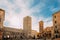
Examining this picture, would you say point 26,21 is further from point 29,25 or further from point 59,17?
point 59,17

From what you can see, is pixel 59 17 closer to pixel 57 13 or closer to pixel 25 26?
pixel 57 13

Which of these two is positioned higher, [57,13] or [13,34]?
[57,13]

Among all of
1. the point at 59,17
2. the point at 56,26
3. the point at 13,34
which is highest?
the point at 59,17

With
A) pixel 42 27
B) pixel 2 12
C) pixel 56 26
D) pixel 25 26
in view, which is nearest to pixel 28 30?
pixel 25 26

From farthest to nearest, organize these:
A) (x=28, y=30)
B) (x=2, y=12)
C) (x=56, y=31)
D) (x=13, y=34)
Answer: (x=28, y=30), (x=56, y=31), (x=13, y=34), (x=2, y=12)

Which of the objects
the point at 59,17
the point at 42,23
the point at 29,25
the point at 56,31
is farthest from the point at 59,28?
the point at 29,25

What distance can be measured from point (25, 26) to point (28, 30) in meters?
3.80

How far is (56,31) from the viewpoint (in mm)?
51344

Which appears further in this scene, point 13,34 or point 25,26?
point 25,26

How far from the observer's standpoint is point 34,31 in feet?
228

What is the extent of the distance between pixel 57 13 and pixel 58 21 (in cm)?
396

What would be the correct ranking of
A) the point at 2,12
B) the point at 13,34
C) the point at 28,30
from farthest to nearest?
the point at 28,30 < the point at 13,34 < the point at 2,12

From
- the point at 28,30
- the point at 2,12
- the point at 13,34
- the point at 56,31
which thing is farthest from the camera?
the point at 28,30

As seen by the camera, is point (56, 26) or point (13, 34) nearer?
point (13, 34)
